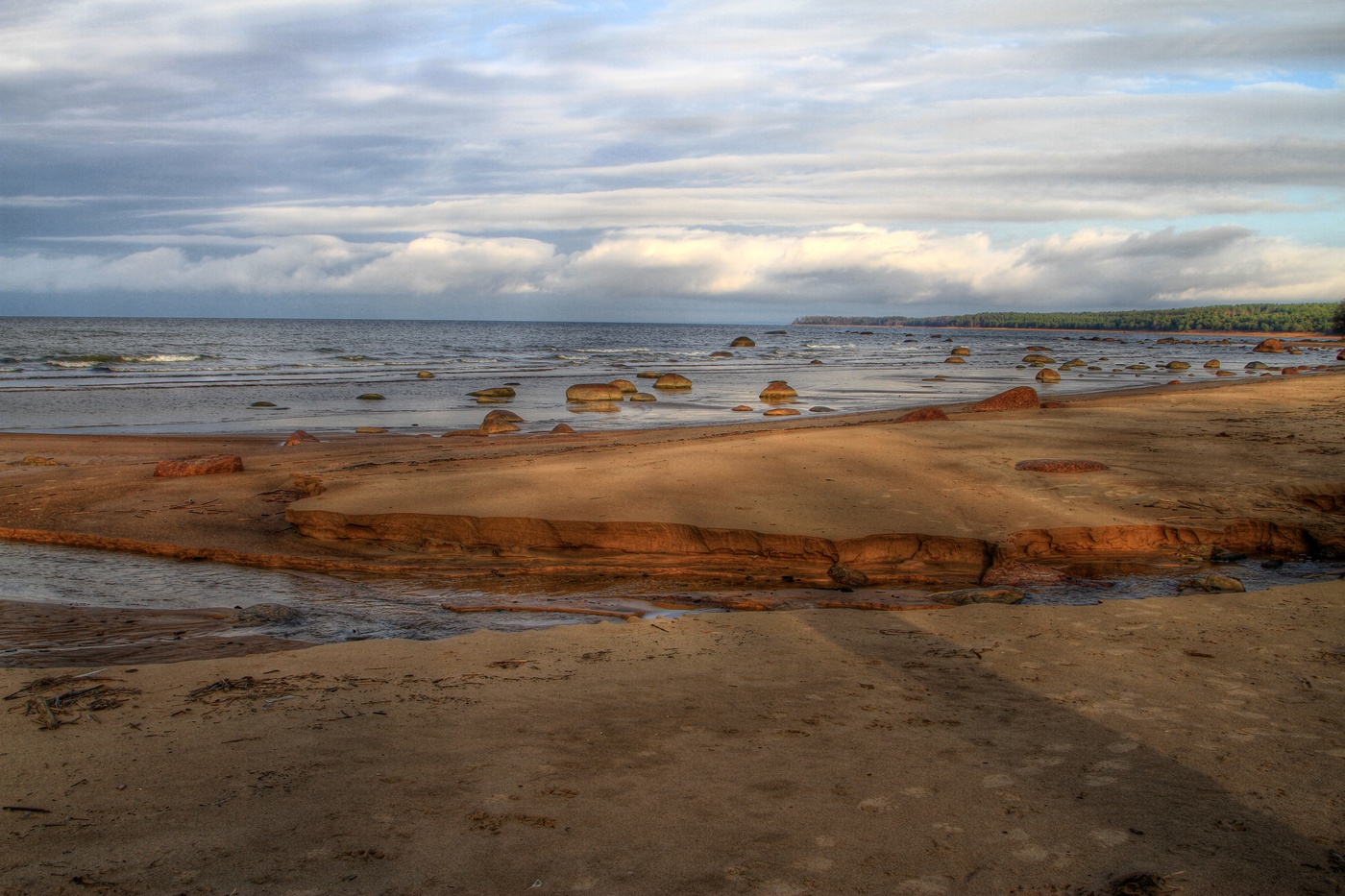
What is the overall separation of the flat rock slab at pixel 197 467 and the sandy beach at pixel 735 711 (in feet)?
5.70

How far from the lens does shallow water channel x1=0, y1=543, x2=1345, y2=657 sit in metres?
5.25

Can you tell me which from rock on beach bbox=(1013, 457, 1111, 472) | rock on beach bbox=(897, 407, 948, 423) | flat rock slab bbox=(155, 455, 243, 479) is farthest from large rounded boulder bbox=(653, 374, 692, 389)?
rock on beach bbox=(1013, 457, 1111, 472)

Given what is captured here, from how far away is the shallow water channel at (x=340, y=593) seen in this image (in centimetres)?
525

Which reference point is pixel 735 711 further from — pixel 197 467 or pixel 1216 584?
pixel 197 467

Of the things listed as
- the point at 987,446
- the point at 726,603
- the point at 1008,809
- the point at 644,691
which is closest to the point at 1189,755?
the point at 1008,809

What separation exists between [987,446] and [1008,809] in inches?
284

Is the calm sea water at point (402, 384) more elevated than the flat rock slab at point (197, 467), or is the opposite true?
the calm sea water at point (402, 384)

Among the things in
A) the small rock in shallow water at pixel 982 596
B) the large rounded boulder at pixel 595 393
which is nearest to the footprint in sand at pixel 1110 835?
the small rock in shallow water at pixel 982 596

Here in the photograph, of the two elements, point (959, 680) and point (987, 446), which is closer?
point (959, 680)

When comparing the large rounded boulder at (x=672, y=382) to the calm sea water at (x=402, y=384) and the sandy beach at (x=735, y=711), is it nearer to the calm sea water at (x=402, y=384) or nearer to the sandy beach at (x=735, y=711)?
the calm sea water at (x=402, y=384)

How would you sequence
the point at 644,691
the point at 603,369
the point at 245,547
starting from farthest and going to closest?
the point at 603,369 < the point at 245,547 < the point at 644,691

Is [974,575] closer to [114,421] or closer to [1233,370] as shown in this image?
[114,421]

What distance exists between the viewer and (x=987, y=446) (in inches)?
372

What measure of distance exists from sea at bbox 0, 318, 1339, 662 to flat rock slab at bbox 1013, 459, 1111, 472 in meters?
2.14
